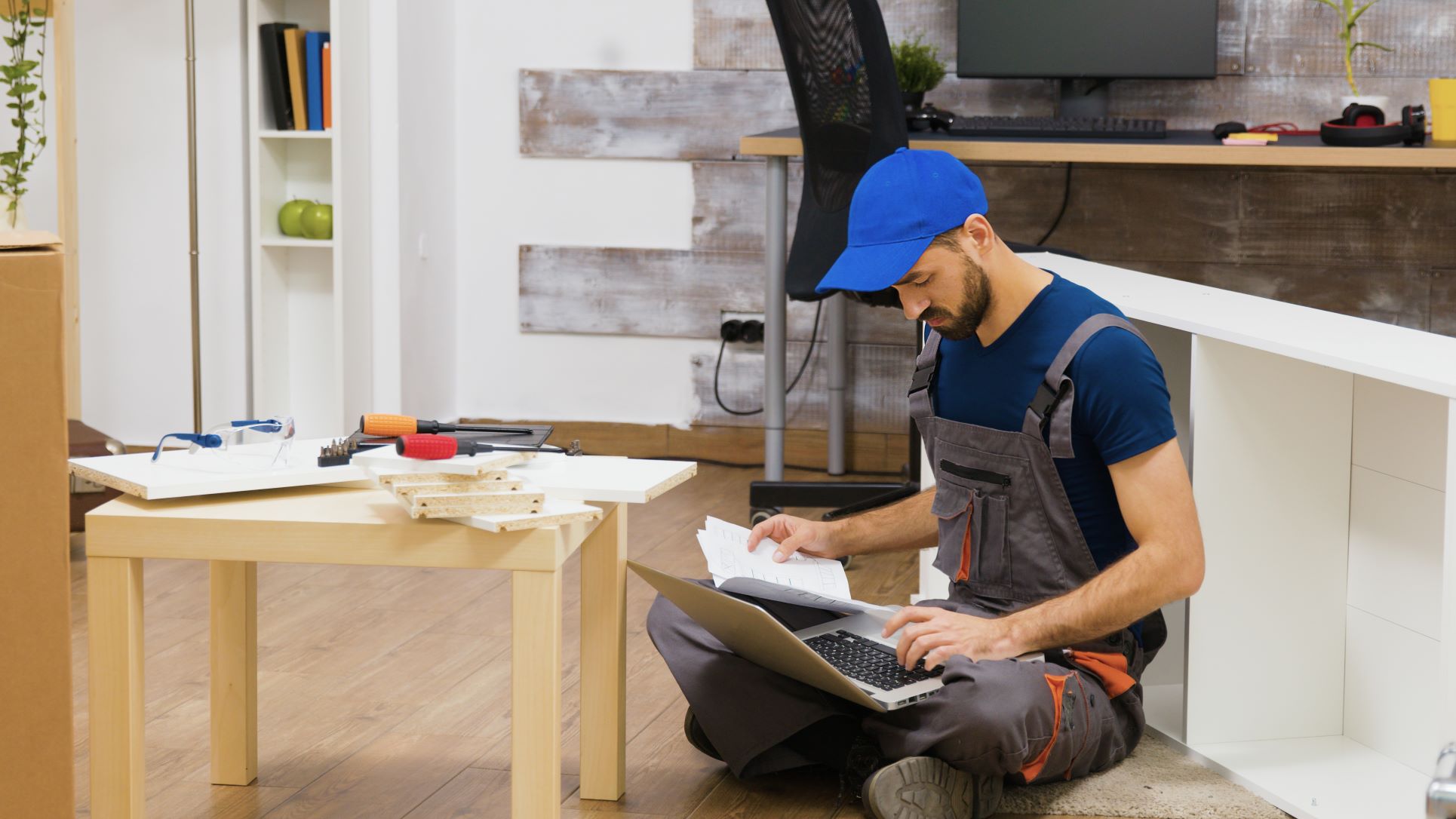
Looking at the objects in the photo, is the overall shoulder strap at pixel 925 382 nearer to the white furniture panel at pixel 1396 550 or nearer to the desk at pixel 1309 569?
the desk at pixel 1309 569

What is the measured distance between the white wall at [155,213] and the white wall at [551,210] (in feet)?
2.05

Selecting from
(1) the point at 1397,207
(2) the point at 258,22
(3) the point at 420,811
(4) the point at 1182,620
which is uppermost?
(2) the point at 258,22

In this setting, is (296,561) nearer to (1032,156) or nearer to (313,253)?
(1032,156)

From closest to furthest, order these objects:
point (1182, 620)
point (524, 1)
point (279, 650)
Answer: point (1182, 620) → point (279, 650) → point (524, 1)

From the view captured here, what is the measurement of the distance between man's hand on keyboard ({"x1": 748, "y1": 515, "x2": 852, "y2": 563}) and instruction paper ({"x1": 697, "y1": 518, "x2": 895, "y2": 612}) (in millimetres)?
13

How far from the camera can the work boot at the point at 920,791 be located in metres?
1.70

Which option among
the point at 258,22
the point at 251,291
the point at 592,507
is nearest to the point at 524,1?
the point at 258,22

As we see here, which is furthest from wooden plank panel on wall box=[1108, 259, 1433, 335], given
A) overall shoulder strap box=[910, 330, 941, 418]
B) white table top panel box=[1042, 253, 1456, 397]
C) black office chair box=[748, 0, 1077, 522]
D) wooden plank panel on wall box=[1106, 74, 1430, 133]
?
overall shoulder strap box=[910, 330, 941, 418]

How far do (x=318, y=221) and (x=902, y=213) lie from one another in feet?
7.88

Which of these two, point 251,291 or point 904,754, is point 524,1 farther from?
point 904,754

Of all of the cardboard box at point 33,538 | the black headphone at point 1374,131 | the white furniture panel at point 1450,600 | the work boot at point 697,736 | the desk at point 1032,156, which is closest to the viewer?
the cardboard box at point 33,538

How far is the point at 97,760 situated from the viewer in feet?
4.95

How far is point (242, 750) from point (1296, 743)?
1.40 meters

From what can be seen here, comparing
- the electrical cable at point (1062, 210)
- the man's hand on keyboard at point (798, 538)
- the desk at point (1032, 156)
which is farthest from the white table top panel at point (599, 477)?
the electrical cable at point (1062, 210)
